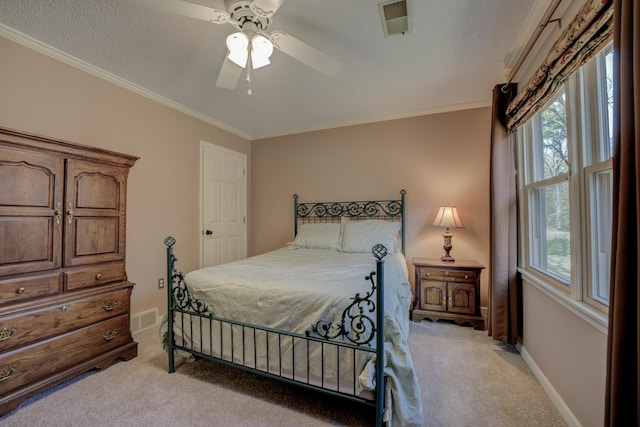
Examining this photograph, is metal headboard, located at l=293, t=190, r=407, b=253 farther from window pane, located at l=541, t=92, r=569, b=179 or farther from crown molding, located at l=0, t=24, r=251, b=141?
crown molding, located at l=0, t=24, r=251, b=141

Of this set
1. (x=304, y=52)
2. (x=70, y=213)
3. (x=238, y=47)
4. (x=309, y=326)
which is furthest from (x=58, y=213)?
(x=304, y=52)

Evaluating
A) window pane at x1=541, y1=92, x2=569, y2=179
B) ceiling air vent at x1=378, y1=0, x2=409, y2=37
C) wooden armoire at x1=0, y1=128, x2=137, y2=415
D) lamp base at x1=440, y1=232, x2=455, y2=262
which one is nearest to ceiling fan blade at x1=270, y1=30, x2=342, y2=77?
ceiling air vent at x1=378, y1=0, x2=409, y2=37

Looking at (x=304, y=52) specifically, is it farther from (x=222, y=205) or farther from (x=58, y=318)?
(x=222, y=205)

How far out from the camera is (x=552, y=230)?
1936 millimetres

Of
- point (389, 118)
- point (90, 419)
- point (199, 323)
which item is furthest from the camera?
point (389, 118)

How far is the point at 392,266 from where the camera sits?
220cm

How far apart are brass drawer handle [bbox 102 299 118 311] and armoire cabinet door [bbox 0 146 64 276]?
1.44 ft

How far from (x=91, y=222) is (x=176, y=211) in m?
1.09

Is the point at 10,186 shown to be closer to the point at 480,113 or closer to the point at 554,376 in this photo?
the point at 554,376

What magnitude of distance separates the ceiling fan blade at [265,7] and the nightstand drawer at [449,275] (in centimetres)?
272

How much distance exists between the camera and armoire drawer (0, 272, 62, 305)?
1619 mm

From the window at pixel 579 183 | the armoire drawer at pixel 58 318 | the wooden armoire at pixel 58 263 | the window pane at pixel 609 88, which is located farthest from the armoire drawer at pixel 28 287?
the window pane at pixel 609 88

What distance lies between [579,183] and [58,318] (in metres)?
3.43

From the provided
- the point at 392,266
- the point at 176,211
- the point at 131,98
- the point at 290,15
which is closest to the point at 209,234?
the point at 176,211
